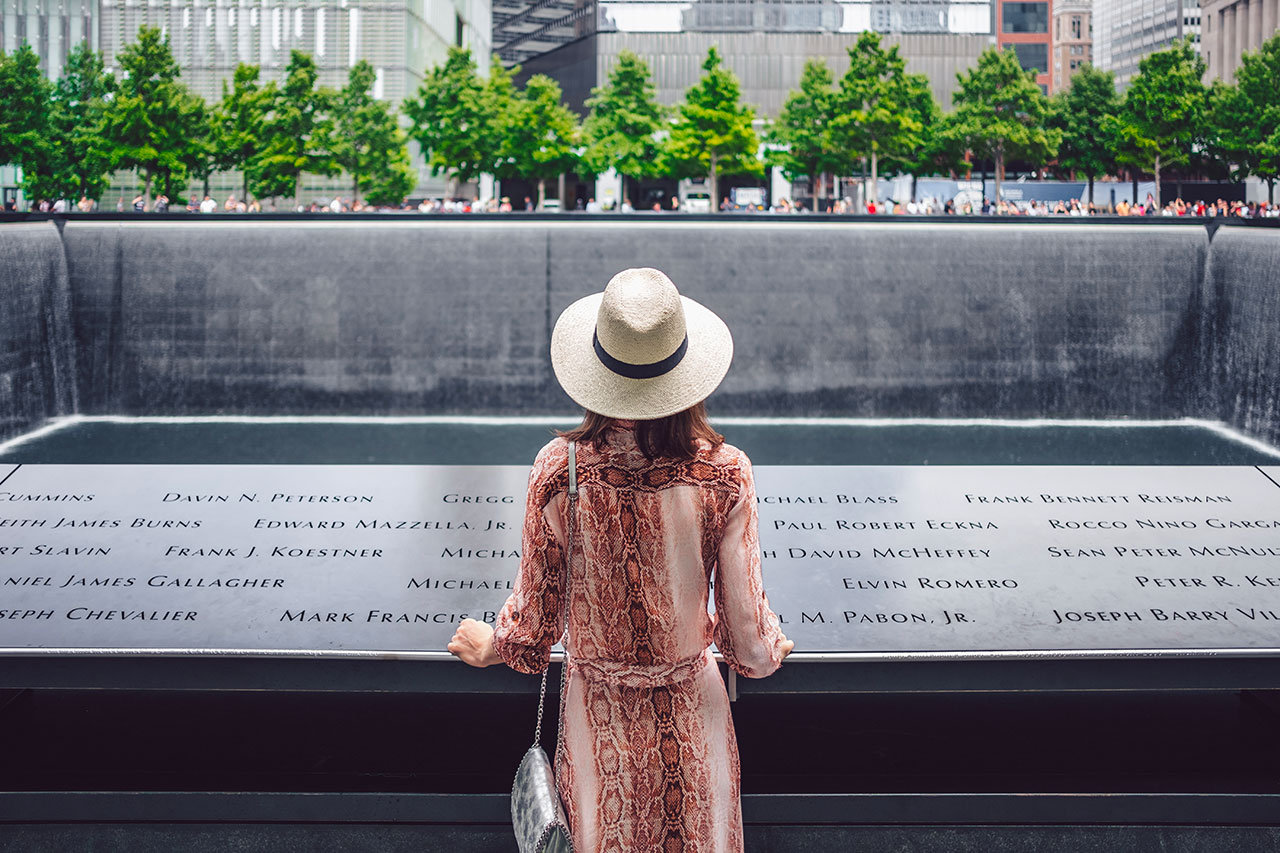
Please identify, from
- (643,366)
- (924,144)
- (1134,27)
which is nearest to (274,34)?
(924,144)

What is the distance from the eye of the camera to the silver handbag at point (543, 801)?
204 centimetres

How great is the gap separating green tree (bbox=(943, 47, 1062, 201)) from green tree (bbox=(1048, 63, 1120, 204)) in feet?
14.7

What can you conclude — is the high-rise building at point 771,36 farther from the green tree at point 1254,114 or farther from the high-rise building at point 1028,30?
the high-rise building at point 1028,30

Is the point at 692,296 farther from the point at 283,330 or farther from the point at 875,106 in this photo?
the point at 875,106

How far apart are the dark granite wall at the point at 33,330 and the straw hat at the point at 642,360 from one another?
10.4 metres

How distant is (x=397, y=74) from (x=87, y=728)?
5142 cm

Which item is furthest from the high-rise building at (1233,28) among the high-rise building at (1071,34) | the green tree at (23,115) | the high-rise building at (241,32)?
the high-rise building at (1071,34)

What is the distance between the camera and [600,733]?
6.88ft

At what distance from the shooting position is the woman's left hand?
7.09 feet

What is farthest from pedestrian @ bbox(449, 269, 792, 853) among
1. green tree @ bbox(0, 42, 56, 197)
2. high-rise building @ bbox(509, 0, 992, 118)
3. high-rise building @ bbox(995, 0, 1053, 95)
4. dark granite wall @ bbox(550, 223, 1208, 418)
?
high-rise building @ bbox(995, 0, 1053, 95)

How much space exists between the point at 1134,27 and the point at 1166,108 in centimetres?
10609

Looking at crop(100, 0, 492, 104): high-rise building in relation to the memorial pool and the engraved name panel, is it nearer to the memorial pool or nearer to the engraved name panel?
the memorial pool

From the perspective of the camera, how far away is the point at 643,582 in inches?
81.3

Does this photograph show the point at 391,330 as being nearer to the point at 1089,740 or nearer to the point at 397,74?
the point at 1089,740
